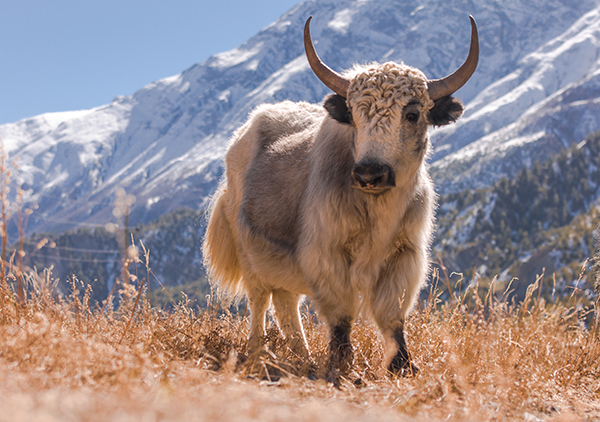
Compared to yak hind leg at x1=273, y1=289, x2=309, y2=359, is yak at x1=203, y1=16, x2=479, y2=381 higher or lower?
higher

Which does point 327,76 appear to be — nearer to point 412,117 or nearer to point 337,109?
point 337,109

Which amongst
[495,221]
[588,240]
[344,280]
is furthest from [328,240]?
[495,221]

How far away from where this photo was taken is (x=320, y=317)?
5.04m

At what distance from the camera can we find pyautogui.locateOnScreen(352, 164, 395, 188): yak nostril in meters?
4.38

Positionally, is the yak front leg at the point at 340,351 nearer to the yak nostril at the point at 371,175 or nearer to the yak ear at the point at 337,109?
the yak nostril at the point at 371,175

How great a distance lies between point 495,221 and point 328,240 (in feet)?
662

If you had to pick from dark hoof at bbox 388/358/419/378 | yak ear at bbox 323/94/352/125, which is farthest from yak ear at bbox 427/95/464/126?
dark hoof at bbox 388/358/419/378

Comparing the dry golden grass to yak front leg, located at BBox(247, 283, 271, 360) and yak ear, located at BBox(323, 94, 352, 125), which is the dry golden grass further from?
yak ear, located at BBox(323, 94, 352, 125)

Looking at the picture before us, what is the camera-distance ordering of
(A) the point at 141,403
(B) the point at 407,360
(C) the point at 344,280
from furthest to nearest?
(C) the point at 344,280 < (B) the point at 407,360 < (A) the point at 141,403

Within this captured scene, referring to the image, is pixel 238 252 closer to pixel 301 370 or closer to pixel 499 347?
pixel 301 370

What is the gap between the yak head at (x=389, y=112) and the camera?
4.57 meters

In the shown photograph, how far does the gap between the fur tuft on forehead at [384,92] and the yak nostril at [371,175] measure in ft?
1.71

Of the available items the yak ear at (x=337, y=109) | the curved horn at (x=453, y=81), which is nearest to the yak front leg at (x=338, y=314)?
the yak ear at (x=337, y=109)

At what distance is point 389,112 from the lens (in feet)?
15.8
